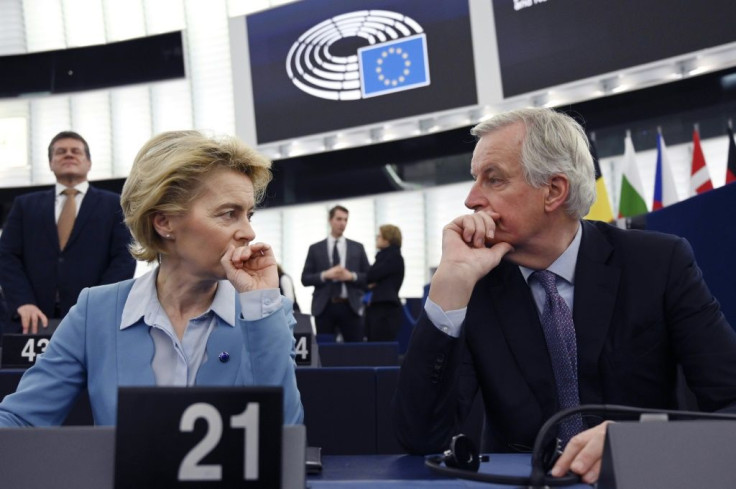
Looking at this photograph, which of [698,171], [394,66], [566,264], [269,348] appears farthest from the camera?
[394,66]

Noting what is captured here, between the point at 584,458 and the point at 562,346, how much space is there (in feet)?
2.39

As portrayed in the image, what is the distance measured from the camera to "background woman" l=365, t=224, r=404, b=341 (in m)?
6.83

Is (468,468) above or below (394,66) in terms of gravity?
below

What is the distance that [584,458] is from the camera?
3.26ft

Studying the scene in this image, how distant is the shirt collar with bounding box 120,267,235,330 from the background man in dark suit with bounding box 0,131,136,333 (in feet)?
8.00

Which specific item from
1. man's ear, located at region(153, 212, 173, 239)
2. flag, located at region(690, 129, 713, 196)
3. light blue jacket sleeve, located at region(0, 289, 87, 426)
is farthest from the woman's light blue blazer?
flag, located at region(690, 129, 713, 196)

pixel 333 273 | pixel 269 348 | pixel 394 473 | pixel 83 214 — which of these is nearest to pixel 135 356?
pixel 269 348

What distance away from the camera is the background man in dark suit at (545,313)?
161 cm

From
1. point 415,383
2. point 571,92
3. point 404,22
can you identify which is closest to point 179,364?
point 415,383

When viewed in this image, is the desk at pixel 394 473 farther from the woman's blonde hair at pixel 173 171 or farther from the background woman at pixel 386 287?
the background woman at pixel 386 287

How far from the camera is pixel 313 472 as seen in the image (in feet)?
3.64

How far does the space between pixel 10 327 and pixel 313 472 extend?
136 inches

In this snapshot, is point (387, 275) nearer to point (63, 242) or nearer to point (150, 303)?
point (63, 242)

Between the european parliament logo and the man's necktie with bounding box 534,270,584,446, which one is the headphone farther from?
the european parliament logo
